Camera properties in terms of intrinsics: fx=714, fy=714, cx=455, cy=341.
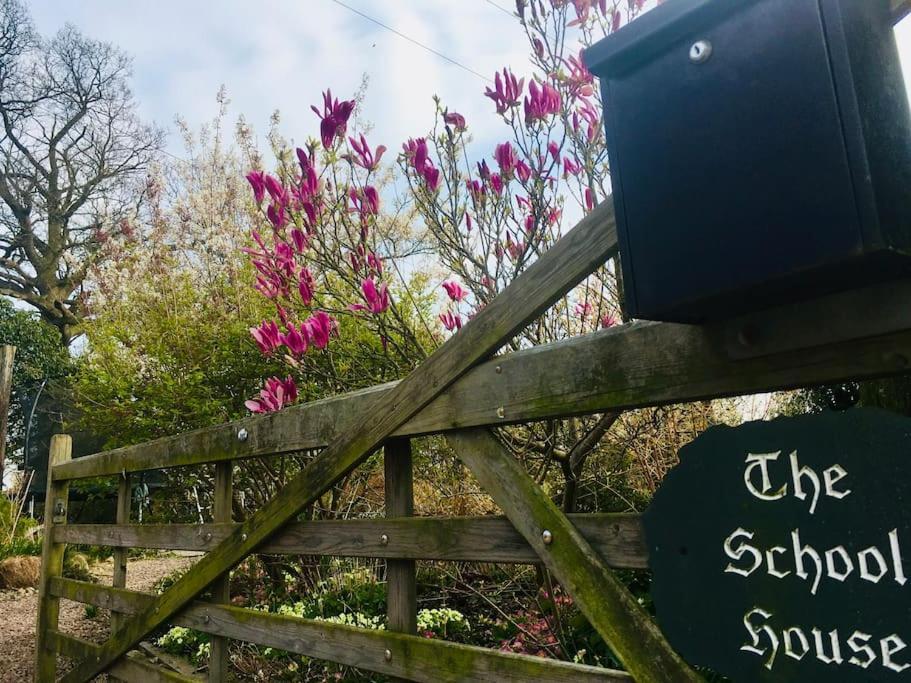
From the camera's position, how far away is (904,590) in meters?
1.04

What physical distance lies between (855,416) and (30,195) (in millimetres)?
→ 23354

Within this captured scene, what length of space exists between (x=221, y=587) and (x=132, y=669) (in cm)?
79

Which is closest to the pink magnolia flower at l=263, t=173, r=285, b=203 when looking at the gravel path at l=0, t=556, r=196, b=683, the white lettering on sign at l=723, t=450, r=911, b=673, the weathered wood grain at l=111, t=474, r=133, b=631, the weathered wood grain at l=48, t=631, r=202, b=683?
the weathered wood grain at l=111, t=474, r=133, b=631

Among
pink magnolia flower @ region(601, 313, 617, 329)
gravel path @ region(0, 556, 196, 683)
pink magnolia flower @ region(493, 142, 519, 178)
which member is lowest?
gravel path @ region(0, 556, 196, 683)

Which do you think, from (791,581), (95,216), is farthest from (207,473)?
(95,216)

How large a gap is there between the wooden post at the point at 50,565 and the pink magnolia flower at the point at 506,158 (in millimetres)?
3192

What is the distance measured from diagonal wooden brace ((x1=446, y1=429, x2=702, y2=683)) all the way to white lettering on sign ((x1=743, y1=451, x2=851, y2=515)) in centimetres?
34

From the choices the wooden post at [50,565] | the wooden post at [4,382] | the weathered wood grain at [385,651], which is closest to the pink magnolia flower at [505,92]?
the weathered wood grain at [385,651]

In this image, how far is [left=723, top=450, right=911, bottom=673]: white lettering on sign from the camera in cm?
106

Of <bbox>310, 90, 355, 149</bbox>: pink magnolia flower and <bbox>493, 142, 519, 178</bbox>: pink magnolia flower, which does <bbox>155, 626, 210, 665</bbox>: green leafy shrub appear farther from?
<bbox>493, 142, 519, 178</bbox>: pink magnolia flower

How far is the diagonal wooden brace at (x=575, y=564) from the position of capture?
51.5 inches

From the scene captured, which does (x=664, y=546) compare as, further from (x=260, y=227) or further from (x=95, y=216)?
(x=95, y=216)

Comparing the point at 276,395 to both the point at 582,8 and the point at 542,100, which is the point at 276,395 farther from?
the point at 582,8

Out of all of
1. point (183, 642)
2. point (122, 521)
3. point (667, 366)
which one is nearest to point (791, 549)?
point (667, 366)
